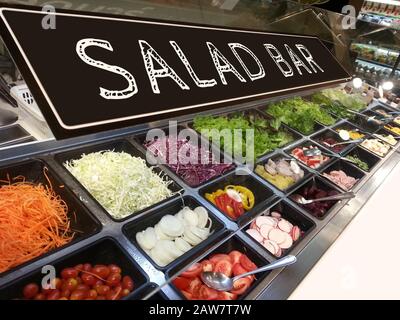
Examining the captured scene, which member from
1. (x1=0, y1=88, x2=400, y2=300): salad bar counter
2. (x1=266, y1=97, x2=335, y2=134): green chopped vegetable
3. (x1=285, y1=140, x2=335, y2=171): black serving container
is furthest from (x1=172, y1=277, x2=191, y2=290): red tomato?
(x1=266, y1=97, x2=335, y2=134): green chopped vegetable

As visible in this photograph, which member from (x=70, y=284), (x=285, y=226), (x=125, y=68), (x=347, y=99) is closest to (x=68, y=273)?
(x=70, y=284)

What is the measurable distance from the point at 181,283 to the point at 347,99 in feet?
11.7

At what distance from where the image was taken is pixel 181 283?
147 centimetres

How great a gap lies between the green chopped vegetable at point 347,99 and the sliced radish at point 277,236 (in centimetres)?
261

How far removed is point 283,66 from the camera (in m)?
2.74

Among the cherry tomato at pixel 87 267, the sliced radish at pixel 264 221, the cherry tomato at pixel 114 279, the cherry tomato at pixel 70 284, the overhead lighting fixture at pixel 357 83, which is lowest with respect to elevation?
the sliced radish at pixel 264 221

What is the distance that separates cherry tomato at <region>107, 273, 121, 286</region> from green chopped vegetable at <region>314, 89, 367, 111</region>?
136 inches

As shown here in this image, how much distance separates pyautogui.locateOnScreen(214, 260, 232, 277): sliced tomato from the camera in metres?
1.59

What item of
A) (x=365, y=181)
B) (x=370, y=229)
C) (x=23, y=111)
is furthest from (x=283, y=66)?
(x=23, y=111)

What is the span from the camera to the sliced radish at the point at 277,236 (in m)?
1.88

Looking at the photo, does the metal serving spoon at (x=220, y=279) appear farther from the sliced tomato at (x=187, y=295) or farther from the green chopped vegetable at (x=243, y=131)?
the green chopped vegetable at (x=243, y=131)

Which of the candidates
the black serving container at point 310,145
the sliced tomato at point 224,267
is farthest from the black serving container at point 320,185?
the sliced tomato at point 224,267

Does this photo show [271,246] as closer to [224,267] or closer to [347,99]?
[224,267]

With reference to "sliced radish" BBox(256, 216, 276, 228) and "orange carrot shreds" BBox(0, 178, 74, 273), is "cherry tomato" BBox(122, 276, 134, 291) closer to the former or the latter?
"orange carrot shreds" BBox(0, 178, 74, 273)
